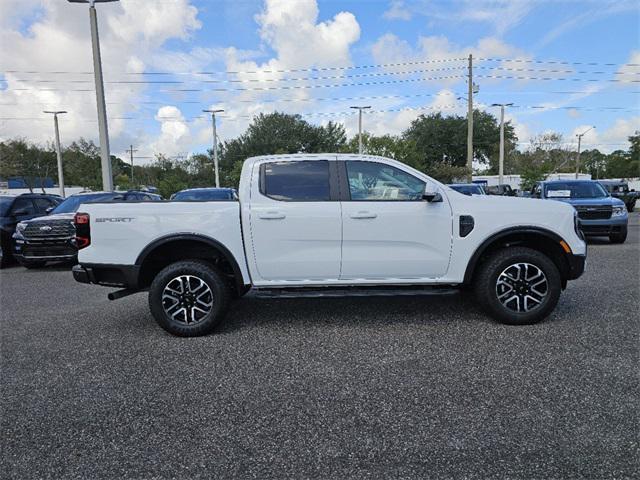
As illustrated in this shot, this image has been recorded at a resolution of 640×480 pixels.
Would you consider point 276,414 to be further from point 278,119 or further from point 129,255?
point 278,119

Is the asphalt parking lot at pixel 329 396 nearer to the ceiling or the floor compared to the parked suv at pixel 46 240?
nearer to the floor

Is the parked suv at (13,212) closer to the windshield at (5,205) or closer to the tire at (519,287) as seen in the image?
the windshield at (5,205)

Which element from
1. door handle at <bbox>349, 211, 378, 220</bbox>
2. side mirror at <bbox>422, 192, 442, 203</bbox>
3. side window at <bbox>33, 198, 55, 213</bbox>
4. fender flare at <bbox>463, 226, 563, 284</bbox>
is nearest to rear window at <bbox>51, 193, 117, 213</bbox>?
side window at <bbox>33, 198, 55, 213</bbox>

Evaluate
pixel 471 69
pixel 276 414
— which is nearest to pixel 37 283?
pixel 276 414

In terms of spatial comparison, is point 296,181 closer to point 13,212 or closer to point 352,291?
point 352,291

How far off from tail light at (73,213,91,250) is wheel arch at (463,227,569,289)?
13.0ft

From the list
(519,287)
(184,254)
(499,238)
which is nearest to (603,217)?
(519,287)

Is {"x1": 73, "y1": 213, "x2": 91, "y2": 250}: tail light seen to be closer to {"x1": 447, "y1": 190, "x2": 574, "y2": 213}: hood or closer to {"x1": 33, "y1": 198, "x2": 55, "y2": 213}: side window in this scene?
{"x1": 447, "y1": 190, "x2": 574, "y2": 213}: hood

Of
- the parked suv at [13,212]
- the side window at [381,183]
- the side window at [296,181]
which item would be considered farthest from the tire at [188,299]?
the parked suv at [13,212]

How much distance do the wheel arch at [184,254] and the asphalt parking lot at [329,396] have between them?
619 mm

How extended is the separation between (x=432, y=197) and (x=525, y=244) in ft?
4.25

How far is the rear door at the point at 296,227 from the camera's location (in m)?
4.70

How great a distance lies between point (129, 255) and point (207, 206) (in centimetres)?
95

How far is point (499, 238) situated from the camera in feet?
15.7
